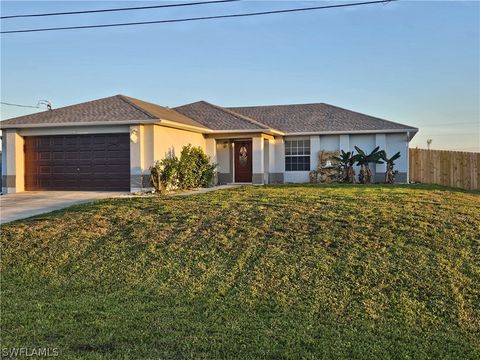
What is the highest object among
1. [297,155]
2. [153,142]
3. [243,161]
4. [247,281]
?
[153,142]

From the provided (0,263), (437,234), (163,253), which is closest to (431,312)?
(437,234)

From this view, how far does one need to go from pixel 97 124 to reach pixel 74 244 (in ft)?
30.1

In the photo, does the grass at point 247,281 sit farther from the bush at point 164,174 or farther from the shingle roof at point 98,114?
the shingle roof at point 98,114

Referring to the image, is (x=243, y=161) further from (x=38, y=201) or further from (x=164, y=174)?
(x=38, y=201)

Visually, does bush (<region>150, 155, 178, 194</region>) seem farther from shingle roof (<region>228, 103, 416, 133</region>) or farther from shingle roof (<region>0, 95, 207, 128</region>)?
shingle roof (<region>228, 103, 416, 133</region>)

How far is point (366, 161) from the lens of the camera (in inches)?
882

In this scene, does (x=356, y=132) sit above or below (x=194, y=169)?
above

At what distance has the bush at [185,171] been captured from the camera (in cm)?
1752

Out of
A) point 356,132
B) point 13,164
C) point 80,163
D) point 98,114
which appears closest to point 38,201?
point 80,163

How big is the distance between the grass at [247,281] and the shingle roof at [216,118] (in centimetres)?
1088

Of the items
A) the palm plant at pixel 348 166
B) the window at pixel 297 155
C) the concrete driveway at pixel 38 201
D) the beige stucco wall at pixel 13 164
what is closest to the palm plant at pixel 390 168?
the palm plant at pixel 348 166

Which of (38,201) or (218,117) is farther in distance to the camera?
(218,117)

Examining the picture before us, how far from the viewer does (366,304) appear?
21.8ft

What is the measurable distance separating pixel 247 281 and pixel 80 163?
1287 cm
